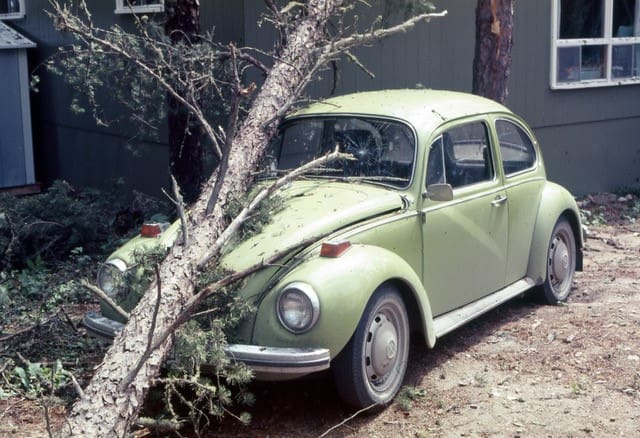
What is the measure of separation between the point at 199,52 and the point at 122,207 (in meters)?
3.30

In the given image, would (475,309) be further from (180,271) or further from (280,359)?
(180,271)

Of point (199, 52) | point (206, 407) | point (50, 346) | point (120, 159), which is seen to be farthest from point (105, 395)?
point (120, 159)

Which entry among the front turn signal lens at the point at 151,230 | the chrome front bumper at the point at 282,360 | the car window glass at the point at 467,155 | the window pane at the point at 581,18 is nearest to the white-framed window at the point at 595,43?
the window pane at the point at 581,18

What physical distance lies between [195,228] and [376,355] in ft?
4.34

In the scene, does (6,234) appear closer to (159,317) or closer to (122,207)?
(122,207)

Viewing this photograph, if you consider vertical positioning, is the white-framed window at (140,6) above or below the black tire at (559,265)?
above

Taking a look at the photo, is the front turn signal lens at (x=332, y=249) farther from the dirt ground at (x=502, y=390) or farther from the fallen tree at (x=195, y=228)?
the dirt ground at (x=502, y=390)

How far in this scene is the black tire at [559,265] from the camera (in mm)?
7578

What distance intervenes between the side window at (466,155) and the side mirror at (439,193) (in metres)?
0.35

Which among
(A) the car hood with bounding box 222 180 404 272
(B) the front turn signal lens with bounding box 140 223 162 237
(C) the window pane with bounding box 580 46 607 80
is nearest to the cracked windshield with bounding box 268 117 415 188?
(A) the car hood with bounding box 222 180 404 272

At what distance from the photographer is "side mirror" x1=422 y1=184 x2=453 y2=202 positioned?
6.00 meters

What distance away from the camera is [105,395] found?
175 inches

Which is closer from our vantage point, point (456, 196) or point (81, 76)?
point (456, 196)

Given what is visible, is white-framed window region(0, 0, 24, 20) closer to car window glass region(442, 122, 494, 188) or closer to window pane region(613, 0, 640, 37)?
window pane region(613, 0, 640, 37)
